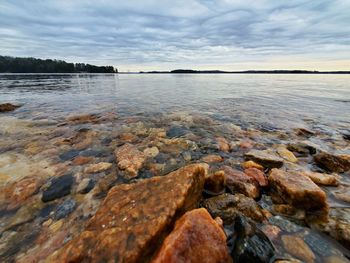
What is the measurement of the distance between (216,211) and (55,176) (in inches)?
133

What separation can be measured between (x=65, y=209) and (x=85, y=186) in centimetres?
64

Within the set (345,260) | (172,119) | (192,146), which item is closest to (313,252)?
(345,260)

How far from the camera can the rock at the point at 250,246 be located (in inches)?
77.5

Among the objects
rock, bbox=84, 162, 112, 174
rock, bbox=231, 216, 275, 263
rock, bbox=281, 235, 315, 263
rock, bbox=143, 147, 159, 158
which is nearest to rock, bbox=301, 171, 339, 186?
rock, bbox=281, 235, 315, 263

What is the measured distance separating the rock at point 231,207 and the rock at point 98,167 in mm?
2487

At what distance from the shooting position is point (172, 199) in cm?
240

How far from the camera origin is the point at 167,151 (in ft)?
17.0

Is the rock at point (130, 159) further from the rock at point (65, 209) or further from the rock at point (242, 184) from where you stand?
the rock at point (242, 184)

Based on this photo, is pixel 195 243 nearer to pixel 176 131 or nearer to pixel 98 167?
pixel 98 167

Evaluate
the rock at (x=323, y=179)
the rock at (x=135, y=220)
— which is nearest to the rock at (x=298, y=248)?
the rock at (x=135, y=220)

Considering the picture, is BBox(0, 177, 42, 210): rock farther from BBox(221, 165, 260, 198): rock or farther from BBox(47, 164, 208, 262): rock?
BBox(221, 165, 260, 198): rock

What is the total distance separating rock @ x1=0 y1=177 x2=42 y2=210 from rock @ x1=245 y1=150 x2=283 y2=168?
15.3 feet

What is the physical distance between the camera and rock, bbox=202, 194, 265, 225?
8.86ft

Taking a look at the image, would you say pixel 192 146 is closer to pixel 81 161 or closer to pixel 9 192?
pixel 81 161
